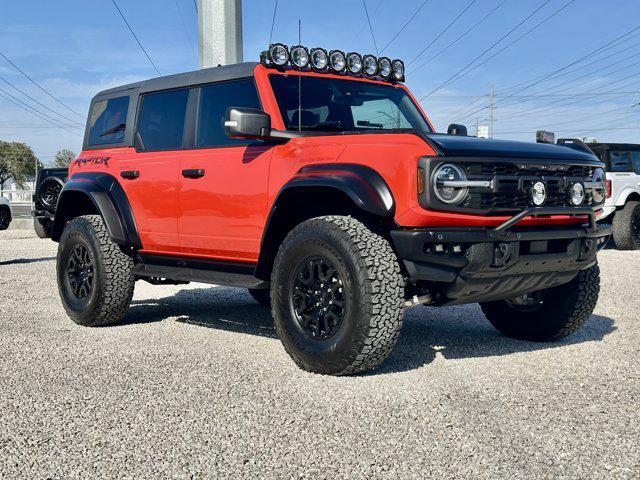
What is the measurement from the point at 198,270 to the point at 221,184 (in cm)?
76

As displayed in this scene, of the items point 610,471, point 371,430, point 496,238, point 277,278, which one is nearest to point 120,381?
point 277,278

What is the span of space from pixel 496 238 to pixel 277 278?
138cm

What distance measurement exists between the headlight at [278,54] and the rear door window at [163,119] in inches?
38.3

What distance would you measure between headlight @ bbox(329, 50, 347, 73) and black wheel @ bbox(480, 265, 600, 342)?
2161mm

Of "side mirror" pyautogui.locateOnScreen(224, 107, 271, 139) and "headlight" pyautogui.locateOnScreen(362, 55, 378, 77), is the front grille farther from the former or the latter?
"headlight" pyautogui.locateOnScreen(362, 55, 378, 77)

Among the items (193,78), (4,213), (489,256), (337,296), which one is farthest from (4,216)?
(489,256)

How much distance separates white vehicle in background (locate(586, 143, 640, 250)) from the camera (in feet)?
43.7

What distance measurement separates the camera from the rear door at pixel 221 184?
5.05 m

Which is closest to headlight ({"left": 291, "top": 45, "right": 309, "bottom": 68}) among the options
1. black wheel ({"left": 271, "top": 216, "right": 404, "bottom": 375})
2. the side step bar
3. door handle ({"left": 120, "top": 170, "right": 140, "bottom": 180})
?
black wheel ({"left": 271, "top": 216, "right": 404, "bottom": 375})

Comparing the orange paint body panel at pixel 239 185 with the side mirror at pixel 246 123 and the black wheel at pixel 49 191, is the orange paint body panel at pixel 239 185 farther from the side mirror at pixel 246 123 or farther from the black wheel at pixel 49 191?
the black wheel at pixel 49 191

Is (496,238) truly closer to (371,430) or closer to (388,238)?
(388,238)

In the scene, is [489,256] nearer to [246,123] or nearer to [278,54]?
[246,123]

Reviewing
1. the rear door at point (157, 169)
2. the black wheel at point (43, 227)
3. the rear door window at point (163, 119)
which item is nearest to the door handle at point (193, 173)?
the rear door at point (157, 169)

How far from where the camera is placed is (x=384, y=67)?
19.1 ft
